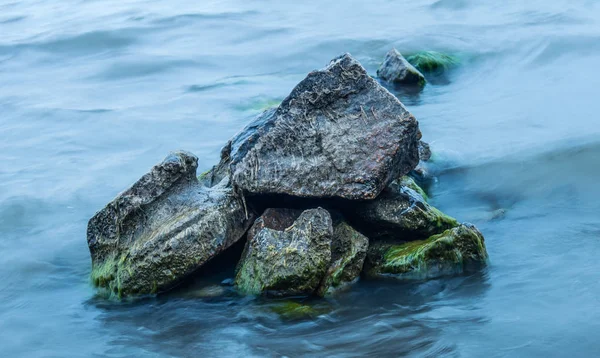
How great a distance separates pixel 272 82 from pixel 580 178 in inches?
253

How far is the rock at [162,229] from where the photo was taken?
18.3ft

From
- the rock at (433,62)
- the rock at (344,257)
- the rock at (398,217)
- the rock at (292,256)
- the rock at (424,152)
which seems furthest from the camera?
the rock at (433,62)

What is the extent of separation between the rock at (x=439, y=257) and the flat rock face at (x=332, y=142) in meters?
0.56

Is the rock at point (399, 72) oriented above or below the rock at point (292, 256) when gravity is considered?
above

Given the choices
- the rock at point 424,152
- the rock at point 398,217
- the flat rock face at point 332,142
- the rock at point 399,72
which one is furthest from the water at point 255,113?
the flat rock face at point 332,142

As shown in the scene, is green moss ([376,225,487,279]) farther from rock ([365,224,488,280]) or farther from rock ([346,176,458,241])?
rock ([346,176,458,241])

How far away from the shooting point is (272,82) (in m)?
12.8

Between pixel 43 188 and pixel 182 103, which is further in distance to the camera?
pixel 182 103

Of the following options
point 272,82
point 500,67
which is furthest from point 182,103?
point 500,67

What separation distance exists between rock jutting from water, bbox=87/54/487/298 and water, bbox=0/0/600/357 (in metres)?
0.22

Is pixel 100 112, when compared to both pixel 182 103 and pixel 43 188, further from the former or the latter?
pixel 43 188

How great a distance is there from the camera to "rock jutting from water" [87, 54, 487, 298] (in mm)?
5484

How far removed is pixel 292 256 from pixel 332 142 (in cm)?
100

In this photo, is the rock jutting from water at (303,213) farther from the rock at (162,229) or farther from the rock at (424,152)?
the rock at (424,152)
